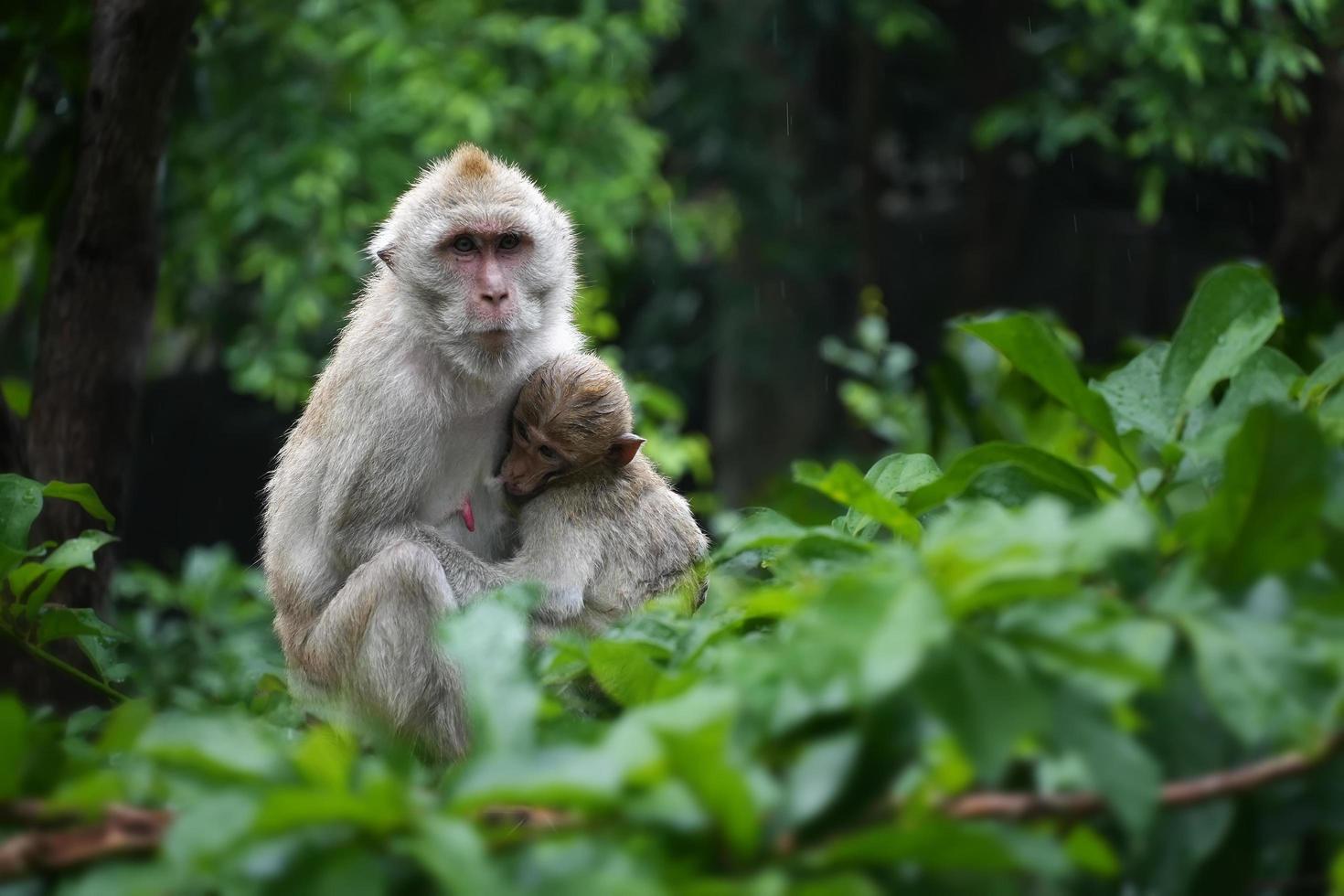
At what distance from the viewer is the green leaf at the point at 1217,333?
2.69 metres

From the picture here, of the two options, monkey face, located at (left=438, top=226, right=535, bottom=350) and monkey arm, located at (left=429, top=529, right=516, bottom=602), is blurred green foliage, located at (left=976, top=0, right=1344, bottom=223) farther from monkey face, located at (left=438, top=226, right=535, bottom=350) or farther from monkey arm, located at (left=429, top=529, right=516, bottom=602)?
monkey arm, located at (left=429, top=529, right=516, bottom=602)

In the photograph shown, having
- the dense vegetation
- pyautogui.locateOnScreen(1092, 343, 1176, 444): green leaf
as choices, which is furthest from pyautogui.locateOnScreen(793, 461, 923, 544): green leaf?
pyautogui.locateOnScreen(1092, 343, 1176, 444): green leaf

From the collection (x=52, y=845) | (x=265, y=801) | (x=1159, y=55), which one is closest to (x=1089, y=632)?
(x=265, y=801)

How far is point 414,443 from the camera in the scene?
13.9 ft

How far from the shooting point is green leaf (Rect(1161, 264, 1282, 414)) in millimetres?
2691

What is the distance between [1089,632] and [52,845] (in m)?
1.15

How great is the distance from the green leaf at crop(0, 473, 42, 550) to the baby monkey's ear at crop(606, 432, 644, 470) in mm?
1781

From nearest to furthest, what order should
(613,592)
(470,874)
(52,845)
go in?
(470,874) → (52,845) → (613,592)

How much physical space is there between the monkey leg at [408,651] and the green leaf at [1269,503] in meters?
2.44

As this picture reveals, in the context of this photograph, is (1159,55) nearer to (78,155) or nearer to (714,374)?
(714,374)

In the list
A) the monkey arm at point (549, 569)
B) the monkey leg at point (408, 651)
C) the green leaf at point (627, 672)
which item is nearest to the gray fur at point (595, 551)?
the monkey arm at point (549, 569)

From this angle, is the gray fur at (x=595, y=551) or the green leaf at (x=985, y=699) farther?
the gray fur at (x=595, y=551)

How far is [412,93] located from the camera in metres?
8.56

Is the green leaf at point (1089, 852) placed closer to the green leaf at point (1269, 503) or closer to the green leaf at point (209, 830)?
the green leaf at point (1269, 503)
